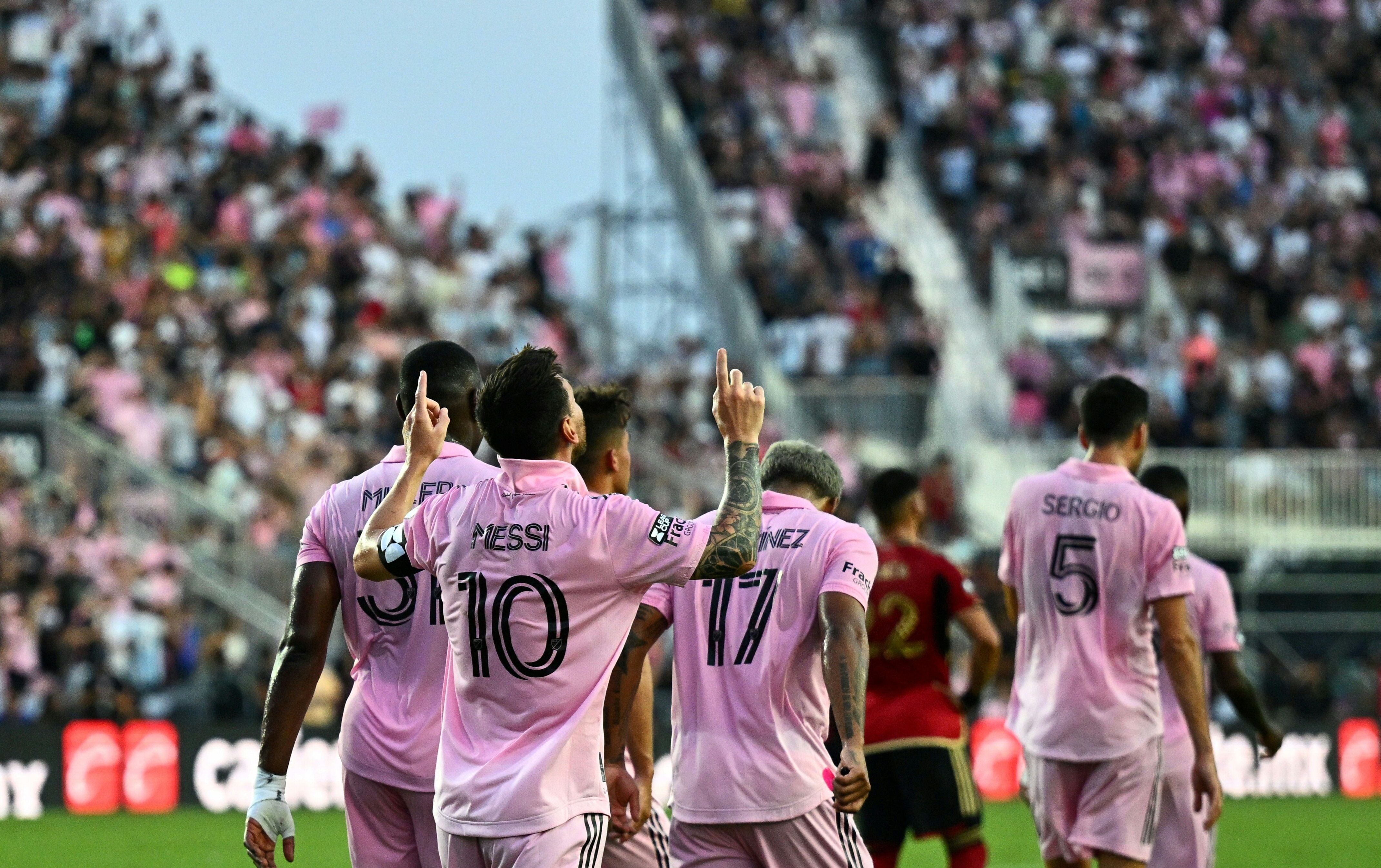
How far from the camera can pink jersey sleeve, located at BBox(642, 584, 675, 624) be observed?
21.8 feet

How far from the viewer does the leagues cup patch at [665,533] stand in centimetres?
547

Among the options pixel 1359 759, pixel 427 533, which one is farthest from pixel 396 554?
pixel 1359 759

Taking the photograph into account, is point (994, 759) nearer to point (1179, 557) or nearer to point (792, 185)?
point (792, 185)

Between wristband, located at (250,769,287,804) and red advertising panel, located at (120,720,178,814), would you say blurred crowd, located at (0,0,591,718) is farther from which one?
wristband, located at (250,769,287,804)

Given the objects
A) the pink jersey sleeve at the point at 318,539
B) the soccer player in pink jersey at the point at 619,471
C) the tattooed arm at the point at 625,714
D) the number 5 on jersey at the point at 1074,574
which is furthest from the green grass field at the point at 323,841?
the pink jersey sleeve at the point at 318,539

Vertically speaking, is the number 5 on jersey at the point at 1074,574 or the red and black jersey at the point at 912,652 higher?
the number 5 on jersey at the point at 1074,574

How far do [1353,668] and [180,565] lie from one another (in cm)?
1324

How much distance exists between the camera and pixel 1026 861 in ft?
48.1

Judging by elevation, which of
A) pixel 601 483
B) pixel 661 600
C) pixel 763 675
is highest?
pixel 601 483

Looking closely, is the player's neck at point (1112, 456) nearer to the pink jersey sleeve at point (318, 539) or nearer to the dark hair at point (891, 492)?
the dark hair at point (891, 492)

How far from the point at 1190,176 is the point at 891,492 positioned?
21432 millimetres

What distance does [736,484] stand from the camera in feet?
18.3

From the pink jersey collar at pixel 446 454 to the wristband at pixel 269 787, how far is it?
1.01 metres

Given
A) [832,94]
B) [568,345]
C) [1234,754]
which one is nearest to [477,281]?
[568,345]
